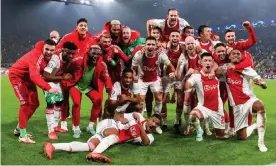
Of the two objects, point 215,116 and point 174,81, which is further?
point 174,81

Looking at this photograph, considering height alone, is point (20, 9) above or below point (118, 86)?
above

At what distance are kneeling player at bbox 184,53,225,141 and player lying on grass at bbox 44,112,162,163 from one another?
80 cm

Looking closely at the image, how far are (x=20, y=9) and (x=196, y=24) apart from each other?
2411 cm

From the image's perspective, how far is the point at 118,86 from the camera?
670 centimetres

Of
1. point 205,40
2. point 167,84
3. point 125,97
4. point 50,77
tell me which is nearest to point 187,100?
point 167,84

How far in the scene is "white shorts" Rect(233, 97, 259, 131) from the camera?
5555 millimetres

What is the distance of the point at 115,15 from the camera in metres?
50.3

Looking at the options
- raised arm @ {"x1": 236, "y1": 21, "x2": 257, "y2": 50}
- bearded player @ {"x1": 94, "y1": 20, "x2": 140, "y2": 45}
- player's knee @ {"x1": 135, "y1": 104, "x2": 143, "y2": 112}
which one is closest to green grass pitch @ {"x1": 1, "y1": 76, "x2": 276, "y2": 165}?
player's knee @ {"x1": 135, "y1": 104, "x2": 143, "y2": 112}

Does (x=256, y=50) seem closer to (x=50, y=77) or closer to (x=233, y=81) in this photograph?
(x=233, y=81)

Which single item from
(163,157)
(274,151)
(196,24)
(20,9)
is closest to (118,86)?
(163,157)

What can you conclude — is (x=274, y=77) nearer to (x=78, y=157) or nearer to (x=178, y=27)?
(x=178, y=27)

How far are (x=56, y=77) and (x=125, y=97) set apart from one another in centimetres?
126

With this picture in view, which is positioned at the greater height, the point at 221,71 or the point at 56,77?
the point at 221,71

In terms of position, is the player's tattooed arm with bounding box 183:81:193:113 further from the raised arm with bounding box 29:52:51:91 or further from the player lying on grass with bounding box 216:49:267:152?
the raised arm with bounding box 29:52:51:91
